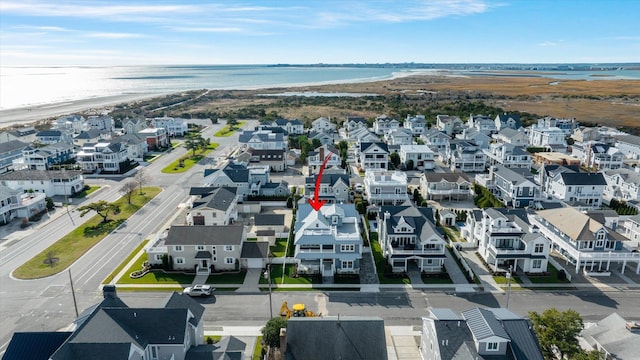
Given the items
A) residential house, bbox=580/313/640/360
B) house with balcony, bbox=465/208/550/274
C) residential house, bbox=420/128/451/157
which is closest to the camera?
residential house, bbox=580/313/640/360

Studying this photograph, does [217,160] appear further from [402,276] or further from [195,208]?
[402,276]

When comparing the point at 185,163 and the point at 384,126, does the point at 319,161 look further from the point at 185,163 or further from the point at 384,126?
the point at 384,126

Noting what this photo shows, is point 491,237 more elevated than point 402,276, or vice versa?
point 491,237

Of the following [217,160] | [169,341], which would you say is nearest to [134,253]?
[169,341]

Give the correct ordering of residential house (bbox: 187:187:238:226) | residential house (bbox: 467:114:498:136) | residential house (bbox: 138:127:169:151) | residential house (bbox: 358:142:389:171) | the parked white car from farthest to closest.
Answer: residential house (bbox: 467:114:498:136) < residential house (bbox: 138:127:169:151) < residential house (bbox: 358:142:389:171) < residential house (bbox: 187:187:238:226) < the parked white car

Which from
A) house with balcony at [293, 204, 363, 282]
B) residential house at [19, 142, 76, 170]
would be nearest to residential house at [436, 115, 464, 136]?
house with balcony at [293, 204, 363, 282]

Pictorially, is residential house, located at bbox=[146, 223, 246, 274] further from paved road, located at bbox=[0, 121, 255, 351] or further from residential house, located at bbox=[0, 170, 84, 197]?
residential house, located at bbox=[0, 170, 84, 197]

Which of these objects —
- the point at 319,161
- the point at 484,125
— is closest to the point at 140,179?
the point at 319,161
